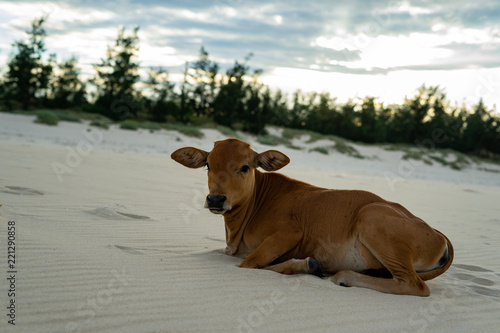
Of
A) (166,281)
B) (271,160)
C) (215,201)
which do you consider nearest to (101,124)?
(271,160)

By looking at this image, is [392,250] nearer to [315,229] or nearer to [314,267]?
[314,267]

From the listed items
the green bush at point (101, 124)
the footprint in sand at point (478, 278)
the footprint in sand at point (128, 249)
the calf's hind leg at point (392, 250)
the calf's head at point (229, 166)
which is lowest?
the green bush at point (101, 124)

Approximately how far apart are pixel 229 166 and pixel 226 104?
101 ft

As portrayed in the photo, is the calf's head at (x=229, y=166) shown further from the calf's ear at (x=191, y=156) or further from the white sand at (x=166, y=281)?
the white sand at (x=166, y=281)

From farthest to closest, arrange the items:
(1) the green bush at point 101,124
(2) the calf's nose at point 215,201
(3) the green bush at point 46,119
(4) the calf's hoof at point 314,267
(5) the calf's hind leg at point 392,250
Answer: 1. (1) the green bush at point 101,124
2. (3) the green bush at point 46,119
3. (2) the calf's nose at point 215,201
4. (4) the calf's hoof at point 314,267
5. (5) the calf's hind leg at point 392,250

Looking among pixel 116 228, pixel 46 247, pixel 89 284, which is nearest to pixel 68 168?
pixel 116 228

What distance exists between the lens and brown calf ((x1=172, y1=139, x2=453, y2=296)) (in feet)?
14.3

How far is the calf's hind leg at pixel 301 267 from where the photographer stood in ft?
15.0

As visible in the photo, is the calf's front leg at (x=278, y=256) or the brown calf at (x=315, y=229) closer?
the brown calf at (x=315, y=229)

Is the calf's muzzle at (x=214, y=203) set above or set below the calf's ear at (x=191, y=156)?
below

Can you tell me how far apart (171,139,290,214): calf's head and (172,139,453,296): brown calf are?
0.4 inches

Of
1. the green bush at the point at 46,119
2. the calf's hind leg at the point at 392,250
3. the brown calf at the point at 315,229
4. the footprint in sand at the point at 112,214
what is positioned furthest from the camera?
the green bush at the point at 46,119

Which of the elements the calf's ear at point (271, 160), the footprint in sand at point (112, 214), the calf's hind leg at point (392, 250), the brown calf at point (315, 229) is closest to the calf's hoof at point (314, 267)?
the brown calf at point (315, 229)

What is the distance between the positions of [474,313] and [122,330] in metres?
2.81
